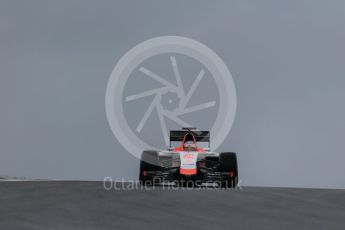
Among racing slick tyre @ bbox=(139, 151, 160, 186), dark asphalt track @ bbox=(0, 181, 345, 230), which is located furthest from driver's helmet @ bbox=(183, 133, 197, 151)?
dark asphalt track @ bbox=(0, 181, 345, 230)

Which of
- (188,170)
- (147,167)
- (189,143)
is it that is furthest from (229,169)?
(189,143)

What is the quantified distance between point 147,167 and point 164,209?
28.7 feet

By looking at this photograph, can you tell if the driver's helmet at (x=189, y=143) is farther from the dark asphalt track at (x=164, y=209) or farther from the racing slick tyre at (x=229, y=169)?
the dark asphalt track at (x=164, y=209)

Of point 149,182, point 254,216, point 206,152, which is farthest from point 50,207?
point 206,152

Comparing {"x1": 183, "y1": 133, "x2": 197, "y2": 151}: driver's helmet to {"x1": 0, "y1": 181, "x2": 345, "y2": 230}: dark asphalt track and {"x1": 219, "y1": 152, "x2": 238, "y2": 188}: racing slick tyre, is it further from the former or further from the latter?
{"x1": 0, "y1": 181, "x2": 345, "y2": 230}: dark asphalt track

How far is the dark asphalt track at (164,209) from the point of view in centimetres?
1006

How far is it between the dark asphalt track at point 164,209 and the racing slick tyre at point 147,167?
15.3 ft

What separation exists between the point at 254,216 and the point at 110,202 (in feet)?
9.62

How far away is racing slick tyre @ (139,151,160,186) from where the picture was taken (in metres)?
20.7

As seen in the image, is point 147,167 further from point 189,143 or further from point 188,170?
point 189,143

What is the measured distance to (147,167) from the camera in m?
20.7

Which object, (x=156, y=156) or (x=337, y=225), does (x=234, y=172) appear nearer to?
(x=156, y=156)

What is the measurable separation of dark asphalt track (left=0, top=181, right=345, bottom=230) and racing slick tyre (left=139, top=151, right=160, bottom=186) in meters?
4.68

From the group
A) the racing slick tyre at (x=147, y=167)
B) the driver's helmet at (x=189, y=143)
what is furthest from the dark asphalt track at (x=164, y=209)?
the driver's helmet at (x=189, y=143)
